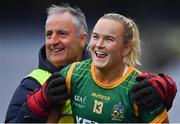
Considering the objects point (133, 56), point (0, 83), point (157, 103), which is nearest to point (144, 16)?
point (0, 83)

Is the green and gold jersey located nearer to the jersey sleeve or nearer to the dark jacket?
the jersey sleeve

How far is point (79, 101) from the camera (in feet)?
7.48

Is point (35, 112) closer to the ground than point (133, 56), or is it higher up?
closer to the ground

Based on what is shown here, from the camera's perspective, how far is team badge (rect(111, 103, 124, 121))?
2211 mm

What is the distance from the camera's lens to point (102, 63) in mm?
2258

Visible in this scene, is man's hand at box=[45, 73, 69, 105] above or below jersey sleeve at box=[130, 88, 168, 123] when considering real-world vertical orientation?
above

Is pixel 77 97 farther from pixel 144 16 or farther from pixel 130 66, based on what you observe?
pixel 144 16

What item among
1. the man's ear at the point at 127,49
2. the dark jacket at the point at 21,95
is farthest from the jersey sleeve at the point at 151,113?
the dark jacket at the point at 21,95

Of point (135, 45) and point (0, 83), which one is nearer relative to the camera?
point (135, 45)

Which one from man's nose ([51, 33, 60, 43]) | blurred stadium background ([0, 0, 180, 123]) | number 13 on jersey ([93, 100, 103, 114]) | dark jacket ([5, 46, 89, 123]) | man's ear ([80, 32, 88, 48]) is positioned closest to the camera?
number 13 on jersey ([93, 100, 103, 114])

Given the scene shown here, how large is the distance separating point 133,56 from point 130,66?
72 mm

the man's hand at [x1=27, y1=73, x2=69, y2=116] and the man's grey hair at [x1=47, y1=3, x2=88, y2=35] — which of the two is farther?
the man's grey hair at [x1=47, y1=3, x2=88, y2=35]

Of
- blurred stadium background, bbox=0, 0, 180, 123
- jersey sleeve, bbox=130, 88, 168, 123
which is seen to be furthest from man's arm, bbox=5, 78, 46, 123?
blurred stadium background, bbox=0, 0, 180, 123

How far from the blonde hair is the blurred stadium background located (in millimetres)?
1997
